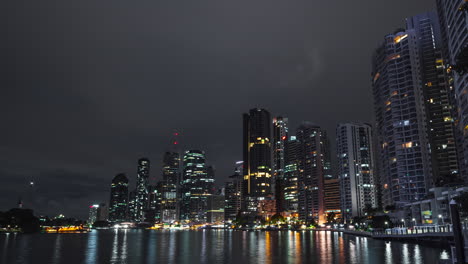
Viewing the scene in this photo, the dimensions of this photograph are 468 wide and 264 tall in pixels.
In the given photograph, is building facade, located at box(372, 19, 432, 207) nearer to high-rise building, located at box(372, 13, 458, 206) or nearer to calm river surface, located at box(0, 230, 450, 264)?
high-rise building, located at box(372, 13, 458, 206)

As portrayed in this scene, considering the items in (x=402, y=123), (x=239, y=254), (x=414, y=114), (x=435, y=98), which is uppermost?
(x=435, y=98)

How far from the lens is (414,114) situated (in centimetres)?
16588

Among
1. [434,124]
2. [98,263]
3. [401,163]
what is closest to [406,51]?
[434,124]

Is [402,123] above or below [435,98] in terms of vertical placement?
below

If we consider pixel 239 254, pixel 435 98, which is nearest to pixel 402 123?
pixel 435 98

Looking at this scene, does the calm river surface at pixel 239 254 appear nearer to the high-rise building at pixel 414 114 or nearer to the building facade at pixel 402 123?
the building facade at pixel 402 123

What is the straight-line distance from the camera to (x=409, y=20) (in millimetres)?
187500

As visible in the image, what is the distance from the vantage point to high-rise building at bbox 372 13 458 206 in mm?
160000

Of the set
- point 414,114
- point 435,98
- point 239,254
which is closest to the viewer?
point 239,254

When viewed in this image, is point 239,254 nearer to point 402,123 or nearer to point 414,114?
point 402,123

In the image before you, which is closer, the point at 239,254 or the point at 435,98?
the point at 239,254

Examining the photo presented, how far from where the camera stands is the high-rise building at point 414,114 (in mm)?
160000

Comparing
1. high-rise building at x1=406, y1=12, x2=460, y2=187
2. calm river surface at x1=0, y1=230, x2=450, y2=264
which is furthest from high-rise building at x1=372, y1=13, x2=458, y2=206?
calm river surface at x1=0, y1=230, x2=450, y2=264

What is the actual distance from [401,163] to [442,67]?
52.7 m
